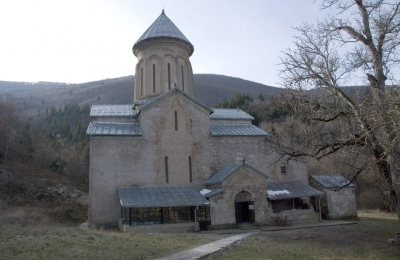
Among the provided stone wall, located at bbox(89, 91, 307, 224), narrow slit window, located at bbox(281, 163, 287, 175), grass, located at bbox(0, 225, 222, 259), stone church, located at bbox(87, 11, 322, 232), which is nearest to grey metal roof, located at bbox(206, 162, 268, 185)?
stone church, located at bbox(87, 11, 322, 232)

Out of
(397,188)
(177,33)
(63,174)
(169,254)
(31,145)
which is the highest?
(177,33)

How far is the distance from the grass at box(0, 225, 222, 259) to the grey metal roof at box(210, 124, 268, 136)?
7954mm

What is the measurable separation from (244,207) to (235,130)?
13.9ft

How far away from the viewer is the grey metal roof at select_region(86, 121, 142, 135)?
16297 mm

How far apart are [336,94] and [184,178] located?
928 centimetres

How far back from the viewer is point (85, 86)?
11050cm

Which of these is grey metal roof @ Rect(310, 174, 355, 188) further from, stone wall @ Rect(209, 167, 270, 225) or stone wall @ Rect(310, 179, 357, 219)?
stone wall @ Rect(209, 167, 270, 225)

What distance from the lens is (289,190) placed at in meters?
17.8

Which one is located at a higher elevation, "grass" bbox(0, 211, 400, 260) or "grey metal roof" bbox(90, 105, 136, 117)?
"grey metal roof" bbox(90, 105, 136, 117)

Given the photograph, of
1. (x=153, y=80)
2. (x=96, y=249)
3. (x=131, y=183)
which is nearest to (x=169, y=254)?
(x=96, y=249)

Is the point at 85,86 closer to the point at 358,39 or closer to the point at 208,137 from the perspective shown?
the point at 208,137

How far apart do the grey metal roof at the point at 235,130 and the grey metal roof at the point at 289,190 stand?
281 cm

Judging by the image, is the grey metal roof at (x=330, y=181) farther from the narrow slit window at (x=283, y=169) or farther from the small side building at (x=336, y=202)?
the narrow slit window at (x=283, y=169)

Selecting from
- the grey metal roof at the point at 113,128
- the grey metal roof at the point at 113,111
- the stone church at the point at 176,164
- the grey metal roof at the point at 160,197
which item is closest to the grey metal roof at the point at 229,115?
the stone church at the point at 176,164
